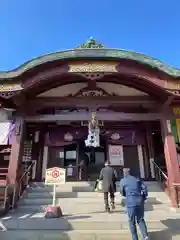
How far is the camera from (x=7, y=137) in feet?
28.9

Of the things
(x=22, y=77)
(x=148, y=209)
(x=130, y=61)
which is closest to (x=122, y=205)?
(x=148, y=209)

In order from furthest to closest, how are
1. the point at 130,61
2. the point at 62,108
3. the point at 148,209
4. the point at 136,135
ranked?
1. the point at 136,135
2. the point at 62,108
3. the point at 130,61
4. the point at 148,209

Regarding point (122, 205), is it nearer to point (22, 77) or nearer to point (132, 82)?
point (132, 82)

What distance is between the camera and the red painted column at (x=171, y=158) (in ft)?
24.7

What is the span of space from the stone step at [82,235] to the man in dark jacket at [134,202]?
24.0 inches

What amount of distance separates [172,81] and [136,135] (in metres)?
4.22

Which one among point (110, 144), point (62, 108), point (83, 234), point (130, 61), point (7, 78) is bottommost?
point (83, 234)

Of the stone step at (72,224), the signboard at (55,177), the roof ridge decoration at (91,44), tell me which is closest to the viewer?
the stone step at (72,224)

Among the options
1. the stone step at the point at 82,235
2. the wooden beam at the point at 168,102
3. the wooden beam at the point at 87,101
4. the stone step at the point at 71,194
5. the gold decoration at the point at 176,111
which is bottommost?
the stone step at the point at 82,235

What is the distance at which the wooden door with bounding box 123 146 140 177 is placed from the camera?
37.0 feet

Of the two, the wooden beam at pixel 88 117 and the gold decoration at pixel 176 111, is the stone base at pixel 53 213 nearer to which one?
the wooden beam at pixel 88 117

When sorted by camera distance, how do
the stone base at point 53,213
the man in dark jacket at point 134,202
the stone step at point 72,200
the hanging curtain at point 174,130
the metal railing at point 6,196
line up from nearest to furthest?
the man in dark jacket at point 134,202, the stone base at point 53,213, the metal railing at point 6,196, the stone step at point 72,200, the hanging curtain at point 174,130

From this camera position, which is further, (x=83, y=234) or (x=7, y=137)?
(x=7, y=137)

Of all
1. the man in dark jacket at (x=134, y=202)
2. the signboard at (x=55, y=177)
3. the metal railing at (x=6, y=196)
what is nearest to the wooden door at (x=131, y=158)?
the signboard at (x=55, y=177)
